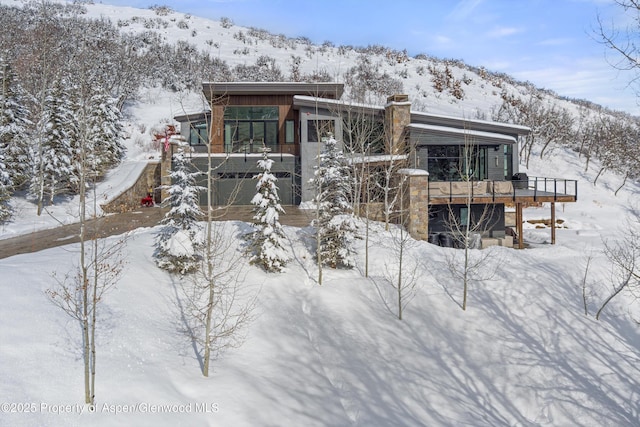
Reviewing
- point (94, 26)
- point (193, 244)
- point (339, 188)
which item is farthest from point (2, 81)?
point (94, 26)

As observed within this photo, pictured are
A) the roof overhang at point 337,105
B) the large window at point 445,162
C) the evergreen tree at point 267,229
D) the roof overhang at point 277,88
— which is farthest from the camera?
the roof overhang at point 277,88

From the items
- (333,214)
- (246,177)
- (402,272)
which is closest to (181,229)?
(333,214)

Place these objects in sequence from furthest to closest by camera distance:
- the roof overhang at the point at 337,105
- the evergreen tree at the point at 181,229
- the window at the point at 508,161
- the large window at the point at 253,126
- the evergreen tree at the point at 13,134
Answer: the large window at the point at 253,126
the window at the point at 508,161
the roof overhang at the point at 337,105
the evergreen tree at the point at 13,134
the evergreen tree at the point at 181,229

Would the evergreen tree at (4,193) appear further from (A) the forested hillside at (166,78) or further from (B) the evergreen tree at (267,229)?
(B) the evergreen tree at (267,229)

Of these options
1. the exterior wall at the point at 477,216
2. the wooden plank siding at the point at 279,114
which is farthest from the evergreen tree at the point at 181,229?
the wooden plank siding at the point at 279,114

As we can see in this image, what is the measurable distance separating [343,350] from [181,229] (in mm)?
6567

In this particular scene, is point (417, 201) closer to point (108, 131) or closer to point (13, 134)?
point (13, 134)

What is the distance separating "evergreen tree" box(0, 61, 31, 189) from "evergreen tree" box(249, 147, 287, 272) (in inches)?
646

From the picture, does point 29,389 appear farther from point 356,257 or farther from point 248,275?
point 356,257

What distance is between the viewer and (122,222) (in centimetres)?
2073

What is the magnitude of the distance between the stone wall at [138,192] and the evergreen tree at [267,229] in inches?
430

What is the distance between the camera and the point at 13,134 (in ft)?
78.7

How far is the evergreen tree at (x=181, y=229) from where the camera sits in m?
13.5

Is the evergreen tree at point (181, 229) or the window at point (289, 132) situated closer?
the evergreen tree at point (181, 229)
